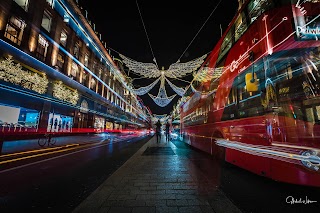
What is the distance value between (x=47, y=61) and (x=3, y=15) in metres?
4.96

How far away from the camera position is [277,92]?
3691 mm

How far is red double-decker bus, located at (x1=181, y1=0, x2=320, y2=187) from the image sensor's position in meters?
3.15

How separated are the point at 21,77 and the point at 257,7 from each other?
54.5 ft

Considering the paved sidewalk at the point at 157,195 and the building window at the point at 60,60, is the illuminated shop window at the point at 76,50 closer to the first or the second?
the building window at the point at 60,60

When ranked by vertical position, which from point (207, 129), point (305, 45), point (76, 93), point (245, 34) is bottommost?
point (207, 129)

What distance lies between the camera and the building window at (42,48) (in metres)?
15.8

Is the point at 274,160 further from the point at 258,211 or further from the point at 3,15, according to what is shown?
the point at 3,15

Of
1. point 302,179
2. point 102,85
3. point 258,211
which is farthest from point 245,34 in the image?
point 102,85

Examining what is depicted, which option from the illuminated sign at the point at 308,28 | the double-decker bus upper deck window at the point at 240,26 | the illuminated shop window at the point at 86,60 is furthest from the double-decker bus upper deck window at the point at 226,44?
the illuminated shop window at the point at 86,60

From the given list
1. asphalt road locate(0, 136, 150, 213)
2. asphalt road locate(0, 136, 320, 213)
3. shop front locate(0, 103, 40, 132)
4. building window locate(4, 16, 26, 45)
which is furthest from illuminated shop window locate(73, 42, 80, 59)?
asphalt road locate(0, 136, 320, 213)

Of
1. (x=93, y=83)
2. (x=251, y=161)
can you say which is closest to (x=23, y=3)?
(x=93, y=83)

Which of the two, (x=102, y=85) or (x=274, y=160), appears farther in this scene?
(x=102, y=85)

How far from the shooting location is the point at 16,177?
4.77 m

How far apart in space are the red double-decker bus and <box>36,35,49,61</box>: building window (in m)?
17.9
